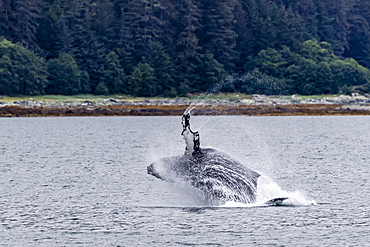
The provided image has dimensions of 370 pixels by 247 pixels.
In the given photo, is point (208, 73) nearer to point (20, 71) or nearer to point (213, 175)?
point (20, 71)

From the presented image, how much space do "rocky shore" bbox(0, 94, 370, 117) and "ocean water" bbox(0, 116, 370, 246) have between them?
59361 mm

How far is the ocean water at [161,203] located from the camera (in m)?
28.6

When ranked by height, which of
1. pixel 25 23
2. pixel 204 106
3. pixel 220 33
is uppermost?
pixel 25 23

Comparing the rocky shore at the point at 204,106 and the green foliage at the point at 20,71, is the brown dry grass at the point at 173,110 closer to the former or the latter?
the rocky shore at the point at 204,106

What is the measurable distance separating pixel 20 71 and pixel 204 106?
113 feet

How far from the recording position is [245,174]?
109 feet

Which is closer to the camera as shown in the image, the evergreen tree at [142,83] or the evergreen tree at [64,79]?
the evergreen tree at [64,79]

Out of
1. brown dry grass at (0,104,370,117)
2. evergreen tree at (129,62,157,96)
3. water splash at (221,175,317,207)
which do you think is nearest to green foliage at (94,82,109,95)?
evergreen tree at (129,62,157,96)

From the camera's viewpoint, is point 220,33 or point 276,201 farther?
point 220,33

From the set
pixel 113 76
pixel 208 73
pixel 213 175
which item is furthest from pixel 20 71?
pixel 213 175

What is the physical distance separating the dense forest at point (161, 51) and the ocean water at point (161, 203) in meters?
70.9

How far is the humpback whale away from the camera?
32.3 metres

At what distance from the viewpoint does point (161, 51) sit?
148 m

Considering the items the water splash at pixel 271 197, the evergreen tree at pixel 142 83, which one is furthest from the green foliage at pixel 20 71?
the water splash at pixel 271 197
